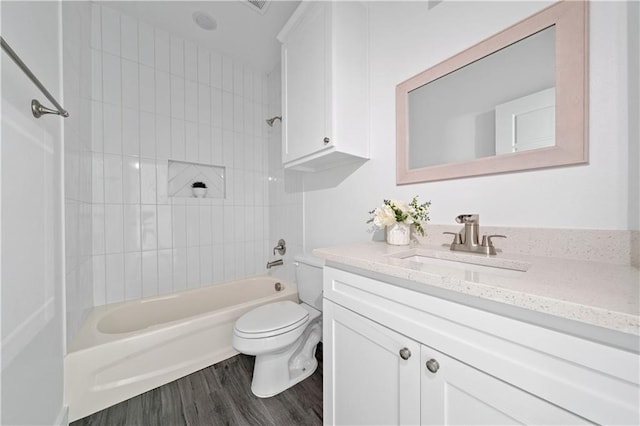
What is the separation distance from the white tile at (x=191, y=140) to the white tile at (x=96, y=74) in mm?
577

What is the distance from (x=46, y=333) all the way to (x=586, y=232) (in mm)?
2077

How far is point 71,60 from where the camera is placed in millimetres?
1325

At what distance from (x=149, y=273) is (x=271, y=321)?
4.07 feet

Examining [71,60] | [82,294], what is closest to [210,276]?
[82,294]

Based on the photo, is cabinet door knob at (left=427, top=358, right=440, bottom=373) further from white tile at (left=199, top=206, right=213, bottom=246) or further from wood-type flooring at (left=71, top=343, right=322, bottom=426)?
white tile at (left=199, top=206, right=213, bottom=246)

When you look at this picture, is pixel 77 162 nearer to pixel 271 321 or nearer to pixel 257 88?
pixel 271 321

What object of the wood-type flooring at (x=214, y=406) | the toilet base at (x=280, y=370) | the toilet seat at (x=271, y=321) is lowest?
the wood-type flooring at (x=214, y=406)

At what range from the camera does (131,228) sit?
6.00 feet

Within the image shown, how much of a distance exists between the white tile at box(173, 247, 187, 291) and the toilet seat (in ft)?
3.15

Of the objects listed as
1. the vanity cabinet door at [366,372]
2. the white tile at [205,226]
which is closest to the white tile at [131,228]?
the white tile at [205,226]

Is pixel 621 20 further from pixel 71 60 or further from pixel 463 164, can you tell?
pixel 71 60

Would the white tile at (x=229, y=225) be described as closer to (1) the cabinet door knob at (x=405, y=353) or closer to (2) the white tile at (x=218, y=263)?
(2) the white tile at (x=218, y=263)

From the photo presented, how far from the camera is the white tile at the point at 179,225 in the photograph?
2008 mm

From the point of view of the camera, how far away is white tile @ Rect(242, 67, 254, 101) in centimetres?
241
